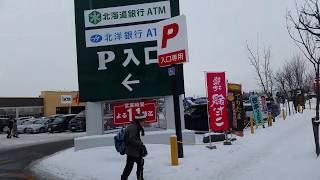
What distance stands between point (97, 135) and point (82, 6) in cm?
504

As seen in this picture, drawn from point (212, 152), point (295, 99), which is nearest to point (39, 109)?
point (295, 99)

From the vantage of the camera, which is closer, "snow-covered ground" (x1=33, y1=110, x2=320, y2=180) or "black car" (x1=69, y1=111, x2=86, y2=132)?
"snow-covered ground" (x1=33, y1=110, x2=320, y2=180)

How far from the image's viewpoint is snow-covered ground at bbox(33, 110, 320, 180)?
36.3 feet

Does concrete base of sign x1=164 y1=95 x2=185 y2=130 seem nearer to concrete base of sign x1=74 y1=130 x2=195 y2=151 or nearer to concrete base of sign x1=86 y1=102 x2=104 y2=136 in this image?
concrete base of sign x1=74 y1=130 x2=195 y2=151

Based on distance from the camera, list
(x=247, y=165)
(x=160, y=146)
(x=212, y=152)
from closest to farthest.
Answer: (x=247, y=165)
(x=212, y=152)
(x=160, y=146)

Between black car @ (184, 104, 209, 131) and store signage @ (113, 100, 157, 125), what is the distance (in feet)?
22.0

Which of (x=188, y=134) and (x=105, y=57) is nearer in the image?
(x=188, y=134)

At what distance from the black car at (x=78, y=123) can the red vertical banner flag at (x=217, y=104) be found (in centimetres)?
2364

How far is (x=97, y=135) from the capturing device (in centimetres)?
1828

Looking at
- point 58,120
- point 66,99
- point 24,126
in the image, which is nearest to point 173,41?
point 58,120

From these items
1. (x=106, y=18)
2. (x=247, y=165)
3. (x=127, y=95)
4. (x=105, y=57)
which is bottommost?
(x=247, y=165)

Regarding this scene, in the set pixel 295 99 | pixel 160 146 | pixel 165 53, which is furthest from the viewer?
pixel 295 99

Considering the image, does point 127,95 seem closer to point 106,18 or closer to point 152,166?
point 106,18

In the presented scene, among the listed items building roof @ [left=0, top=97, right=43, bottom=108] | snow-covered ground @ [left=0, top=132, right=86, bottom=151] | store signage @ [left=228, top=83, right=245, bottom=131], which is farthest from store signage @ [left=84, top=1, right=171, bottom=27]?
building roof @ [left=0, top=97, right=43, bottom=108]
